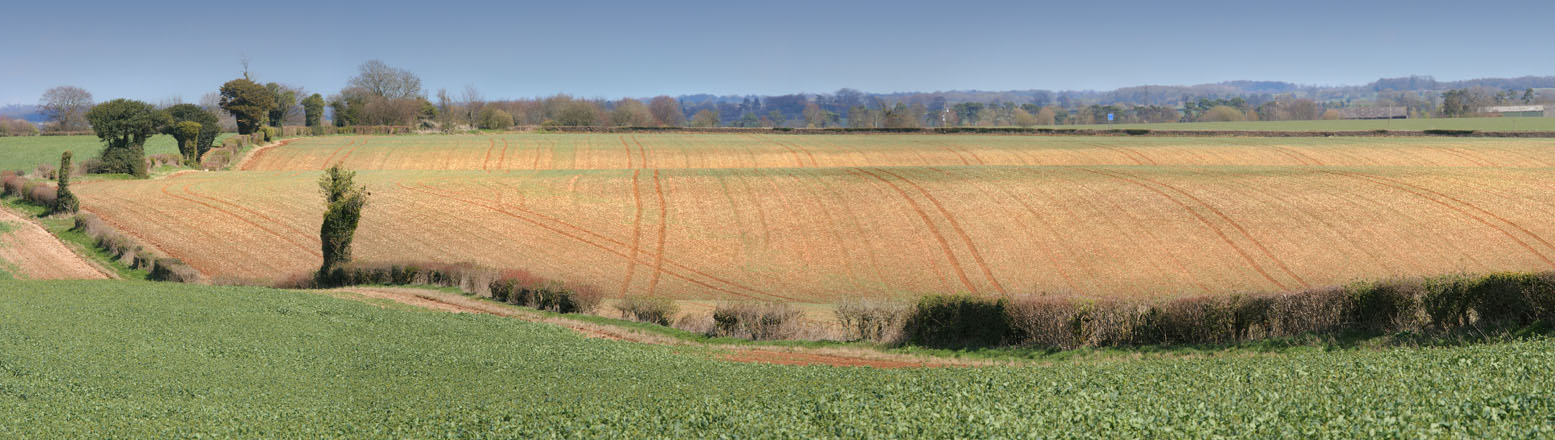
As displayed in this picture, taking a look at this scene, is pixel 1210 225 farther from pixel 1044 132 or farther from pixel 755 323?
pixel 1044 132

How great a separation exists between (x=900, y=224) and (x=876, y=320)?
20464 mm

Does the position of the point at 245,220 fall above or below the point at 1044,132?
below

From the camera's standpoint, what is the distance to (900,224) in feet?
148

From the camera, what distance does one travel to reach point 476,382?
53.5 feet

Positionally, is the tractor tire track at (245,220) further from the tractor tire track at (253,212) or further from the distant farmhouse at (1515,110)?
the distant farmhouse at (1515,110)

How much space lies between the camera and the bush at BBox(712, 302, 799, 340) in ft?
83.8

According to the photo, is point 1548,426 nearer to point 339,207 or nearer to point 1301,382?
point 1301,382

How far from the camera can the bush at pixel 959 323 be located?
74.6ft

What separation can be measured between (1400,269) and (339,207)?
130 ft

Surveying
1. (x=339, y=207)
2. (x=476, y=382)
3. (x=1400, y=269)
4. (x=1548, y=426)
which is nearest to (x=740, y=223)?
(x=339, y=207)

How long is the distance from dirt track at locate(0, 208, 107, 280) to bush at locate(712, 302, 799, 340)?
2506cm

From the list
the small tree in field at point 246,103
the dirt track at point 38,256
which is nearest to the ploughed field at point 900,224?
the dirt track at point 38,256

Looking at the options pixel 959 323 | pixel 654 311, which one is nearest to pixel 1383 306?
pixel 959 323

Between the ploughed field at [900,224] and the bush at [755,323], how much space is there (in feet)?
27.8
